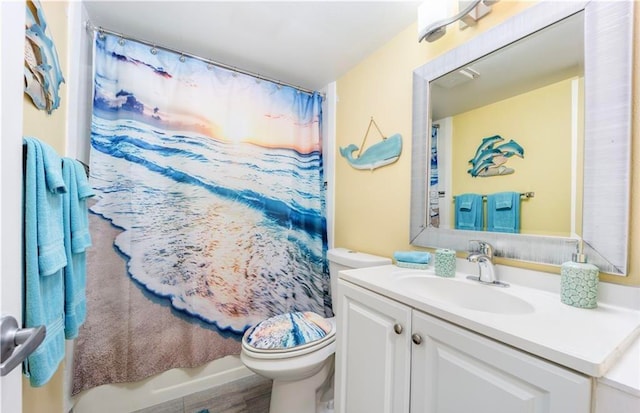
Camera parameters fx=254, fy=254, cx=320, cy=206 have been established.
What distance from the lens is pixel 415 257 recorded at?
117 centimetres

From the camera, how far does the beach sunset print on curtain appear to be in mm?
1327

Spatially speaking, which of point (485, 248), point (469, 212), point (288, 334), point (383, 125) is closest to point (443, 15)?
point (383, 125)

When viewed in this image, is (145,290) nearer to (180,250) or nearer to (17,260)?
(180,250)

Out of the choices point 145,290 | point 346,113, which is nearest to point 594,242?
point 346,113

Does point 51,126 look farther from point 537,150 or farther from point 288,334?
point 537,150

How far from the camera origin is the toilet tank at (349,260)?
1.37 meters

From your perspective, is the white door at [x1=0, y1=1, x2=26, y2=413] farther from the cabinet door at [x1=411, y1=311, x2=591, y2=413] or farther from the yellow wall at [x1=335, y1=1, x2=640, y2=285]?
the yellow wall at [x1=335, y1=1, x2=640, y2=285]

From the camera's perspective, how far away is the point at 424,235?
48.0 inches

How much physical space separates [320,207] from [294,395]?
1140mm

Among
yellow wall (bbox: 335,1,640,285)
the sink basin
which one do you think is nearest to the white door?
the sink basin

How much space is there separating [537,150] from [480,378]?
0.79m

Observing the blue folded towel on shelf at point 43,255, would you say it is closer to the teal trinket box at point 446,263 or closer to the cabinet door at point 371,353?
the cabinet door at point 371,353

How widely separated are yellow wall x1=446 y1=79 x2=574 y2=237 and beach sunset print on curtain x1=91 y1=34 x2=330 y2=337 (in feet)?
3.74

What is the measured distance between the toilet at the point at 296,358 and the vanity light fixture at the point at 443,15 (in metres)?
1.09
